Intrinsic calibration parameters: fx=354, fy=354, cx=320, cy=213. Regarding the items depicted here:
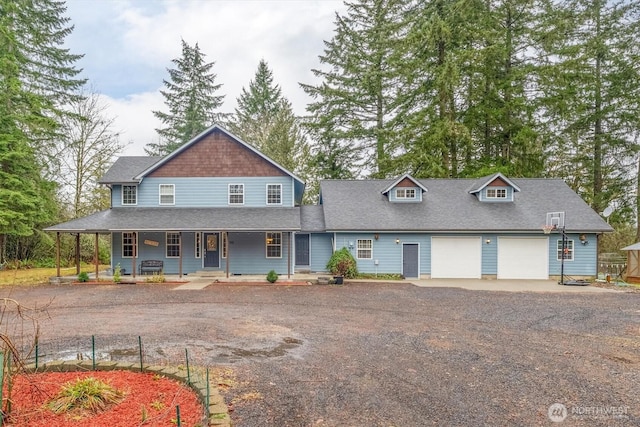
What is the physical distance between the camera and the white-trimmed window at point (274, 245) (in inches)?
709

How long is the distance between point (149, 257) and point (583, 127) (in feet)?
91.1

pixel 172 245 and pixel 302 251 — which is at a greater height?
pixel 172 245

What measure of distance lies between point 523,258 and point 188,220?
16372mm

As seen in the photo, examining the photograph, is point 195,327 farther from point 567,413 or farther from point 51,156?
point 51,156

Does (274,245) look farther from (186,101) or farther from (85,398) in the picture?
(186,101)

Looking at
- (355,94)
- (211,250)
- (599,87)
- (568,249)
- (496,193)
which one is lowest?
(211,250)

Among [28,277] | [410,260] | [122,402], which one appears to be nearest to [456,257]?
[410,260]

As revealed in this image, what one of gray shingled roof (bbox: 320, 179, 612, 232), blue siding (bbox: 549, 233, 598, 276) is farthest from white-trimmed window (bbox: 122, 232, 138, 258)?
blue siding (bbox: 549, 233, 598, 276)

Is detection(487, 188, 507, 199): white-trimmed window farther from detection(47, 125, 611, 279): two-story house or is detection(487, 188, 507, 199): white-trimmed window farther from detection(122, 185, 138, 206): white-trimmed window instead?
detection(122, 185, 138, 206): white-trimmed window

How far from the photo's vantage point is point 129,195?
1816cm

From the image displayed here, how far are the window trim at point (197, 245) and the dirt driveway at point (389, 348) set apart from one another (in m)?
5.10

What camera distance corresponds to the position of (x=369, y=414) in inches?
162

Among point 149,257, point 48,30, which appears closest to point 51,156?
point 48,30

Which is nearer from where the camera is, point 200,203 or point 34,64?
point 200,203
